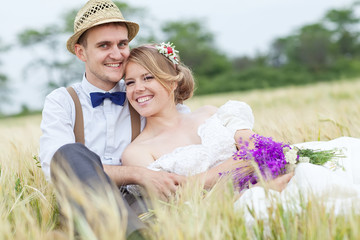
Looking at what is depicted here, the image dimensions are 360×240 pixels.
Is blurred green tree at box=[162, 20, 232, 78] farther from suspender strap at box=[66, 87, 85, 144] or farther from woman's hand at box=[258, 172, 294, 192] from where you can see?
woman's hand at box=[258, 172, 294, 192]

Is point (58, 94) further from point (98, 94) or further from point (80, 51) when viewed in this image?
point (80, 51)

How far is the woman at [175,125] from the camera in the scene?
263cm

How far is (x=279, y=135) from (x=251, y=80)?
2879cm

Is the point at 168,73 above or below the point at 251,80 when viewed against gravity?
below

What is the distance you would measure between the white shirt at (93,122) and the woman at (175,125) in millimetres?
186

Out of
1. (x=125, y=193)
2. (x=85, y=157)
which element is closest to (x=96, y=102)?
(x=125, y=193)

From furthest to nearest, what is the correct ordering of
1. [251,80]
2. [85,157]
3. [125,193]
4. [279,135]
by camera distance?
[251,80]
[279,135]
[125,193]
[85,157]

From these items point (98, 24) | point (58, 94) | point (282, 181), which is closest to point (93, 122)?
point (58, 94)

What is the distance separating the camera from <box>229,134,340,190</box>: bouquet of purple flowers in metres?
2.23

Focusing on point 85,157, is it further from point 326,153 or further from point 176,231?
point 326,153

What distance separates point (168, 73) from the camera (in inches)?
122

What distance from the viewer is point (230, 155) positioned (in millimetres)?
2736

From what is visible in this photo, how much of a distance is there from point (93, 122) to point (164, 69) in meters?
0.72

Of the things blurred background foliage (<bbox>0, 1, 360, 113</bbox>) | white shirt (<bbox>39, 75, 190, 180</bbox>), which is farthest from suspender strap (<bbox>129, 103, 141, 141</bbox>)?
blurred background foliage (<bbox>0, 1, 360, 113</bbox>)
